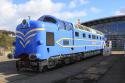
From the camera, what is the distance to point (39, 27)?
19266mm

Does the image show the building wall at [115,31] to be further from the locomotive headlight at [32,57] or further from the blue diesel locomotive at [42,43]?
the locomotive headlight at [32,57]

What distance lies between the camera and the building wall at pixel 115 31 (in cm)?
7056

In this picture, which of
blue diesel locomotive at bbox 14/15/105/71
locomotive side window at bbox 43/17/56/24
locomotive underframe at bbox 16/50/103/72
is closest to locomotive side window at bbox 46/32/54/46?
blue diesel locomotive at bbox 14/15/105/71

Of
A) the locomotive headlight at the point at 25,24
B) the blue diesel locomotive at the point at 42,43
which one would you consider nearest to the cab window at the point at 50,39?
the blue diesel locomotive at the point at 42,43

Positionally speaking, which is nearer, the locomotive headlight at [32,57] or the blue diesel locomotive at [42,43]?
the locomotive headlight at [32,57]

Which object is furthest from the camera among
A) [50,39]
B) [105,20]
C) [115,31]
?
[115,31]

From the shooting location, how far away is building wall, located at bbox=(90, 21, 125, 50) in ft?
232

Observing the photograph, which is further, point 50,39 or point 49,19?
point 49,19

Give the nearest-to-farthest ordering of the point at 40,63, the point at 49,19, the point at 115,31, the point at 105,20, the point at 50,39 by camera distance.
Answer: the point at 40,63 < the point at 50,39 < the point at 49,19 < the point at 105,20 < the point at 115,31

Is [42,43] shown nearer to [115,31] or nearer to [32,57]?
[32,57]

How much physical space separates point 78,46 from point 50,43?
24.9 feet

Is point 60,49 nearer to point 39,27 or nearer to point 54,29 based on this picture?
point 54,29

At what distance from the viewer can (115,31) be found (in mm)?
71625

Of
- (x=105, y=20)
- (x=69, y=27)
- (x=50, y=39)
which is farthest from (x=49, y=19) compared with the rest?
(x=105, y=20)
